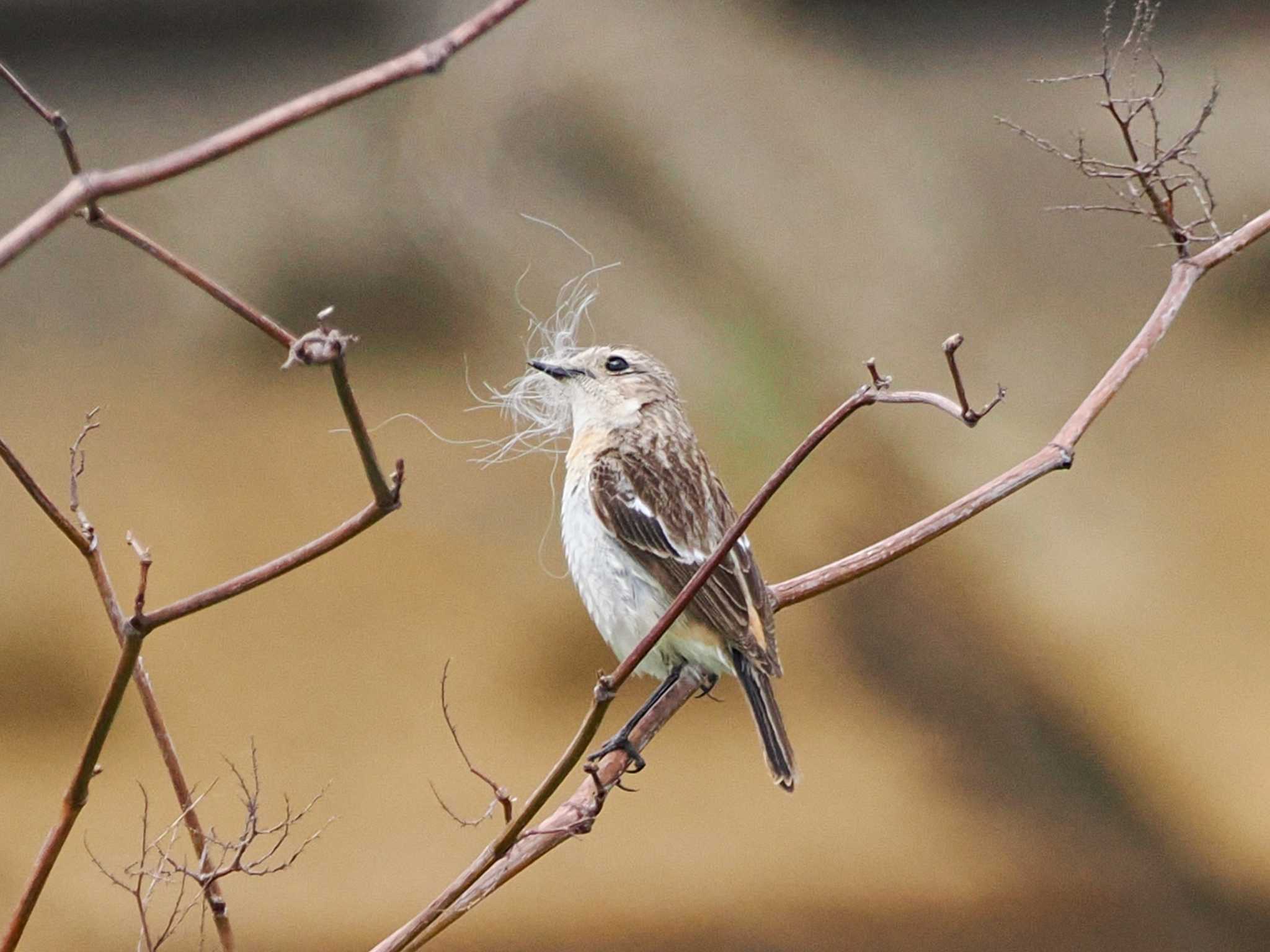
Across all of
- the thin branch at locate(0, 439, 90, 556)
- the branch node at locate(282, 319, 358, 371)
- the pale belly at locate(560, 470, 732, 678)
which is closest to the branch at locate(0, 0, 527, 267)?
the branch node at locate(282, 319, 358, 371)

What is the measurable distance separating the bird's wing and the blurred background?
1.19 metres

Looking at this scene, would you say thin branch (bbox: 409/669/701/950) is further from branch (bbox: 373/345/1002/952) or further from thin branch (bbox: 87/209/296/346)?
thin branch (bbox: 87/209/296/346)

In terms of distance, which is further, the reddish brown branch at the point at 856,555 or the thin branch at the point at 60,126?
the reddish brown branch at the point at 856,555

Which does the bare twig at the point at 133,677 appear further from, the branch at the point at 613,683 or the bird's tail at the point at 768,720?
the bird's tail at the point at 768,720

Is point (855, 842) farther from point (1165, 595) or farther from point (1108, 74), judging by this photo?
point (1108, 74)

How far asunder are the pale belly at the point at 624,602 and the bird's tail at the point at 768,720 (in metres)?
0.03

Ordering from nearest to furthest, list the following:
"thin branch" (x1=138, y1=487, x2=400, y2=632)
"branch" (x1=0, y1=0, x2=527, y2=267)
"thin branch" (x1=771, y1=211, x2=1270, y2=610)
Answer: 1. "branch" (x1=0, y1=0, x2=527, y2=267)
2. "thin branch" (x1=138, y1=487, x2=400, y2=632)
3. "thin branch" (x1=771, y1=211, x2=1270, y2=610)

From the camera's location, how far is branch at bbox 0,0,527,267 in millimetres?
670

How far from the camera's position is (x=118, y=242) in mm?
3826

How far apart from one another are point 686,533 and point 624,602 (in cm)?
16

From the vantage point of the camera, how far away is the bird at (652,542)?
2373 millimetres

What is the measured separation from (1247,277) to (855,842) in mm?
1890

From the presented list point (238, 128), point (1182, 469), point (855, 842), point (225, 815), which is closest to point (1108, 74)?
point (238, 128)

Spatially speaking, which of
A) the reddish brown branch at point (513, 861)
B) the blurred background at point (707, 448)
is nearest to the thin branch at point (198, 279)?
the reddish brown branch at point (513, 861)
